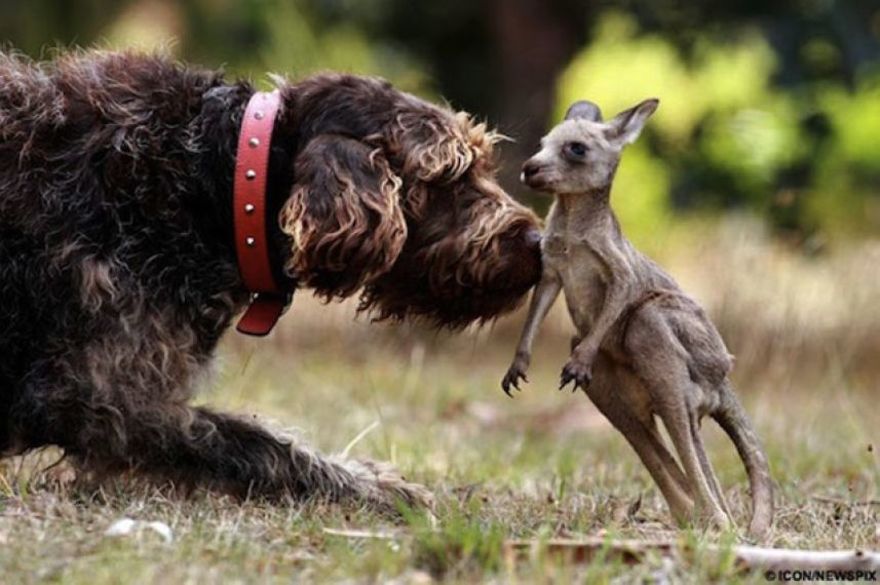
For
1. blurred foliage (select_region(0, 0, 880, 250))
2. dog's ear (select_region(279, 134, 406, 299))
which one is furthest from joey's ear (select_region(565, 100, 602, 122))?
blurred foliage (select_region(0, 0, 880, 250))

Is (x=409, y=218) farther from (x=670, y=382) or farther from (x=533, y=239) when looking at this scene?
(x=670, y=382)

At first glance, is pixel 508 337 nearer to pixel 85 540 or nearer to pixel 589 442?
pixel 589 442

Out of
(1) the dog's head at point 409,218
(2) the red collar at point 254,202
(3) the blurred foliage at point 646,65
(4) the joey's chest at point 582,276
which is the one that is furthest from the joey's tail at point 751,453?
(3) the blurred foliage at point 646,65

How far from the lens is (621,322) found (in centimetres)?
464

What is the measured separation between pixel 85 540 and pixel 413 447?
103 inches

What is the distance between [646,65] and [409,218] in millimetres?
7821

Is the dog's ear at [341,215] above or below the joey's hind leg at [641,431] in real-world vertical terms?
above

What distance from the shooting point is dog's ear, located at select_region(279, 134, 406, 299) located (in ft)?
15.9

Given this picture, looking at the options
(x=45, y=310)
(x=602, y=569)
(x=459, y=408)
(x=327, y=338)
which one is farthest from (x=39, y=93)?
(x=327, y=338)

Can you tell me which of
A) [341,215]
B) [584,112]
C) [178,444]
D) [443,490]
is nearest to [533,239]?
[584,112]

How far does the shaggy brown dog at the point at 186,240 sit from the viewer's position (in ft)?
16.1

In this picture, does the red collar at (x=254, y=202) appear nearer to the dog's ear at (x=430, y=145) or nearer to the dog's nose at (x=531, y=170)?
the dog's ear at (x=430, y=145)

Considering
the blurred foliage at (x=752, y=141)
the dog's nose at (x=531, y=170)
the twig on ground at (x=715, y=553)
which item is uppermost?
the blurred foliage at (x=752, y=141)

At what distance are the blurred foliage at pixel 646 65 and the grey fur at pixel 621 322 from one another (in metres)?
3.63
